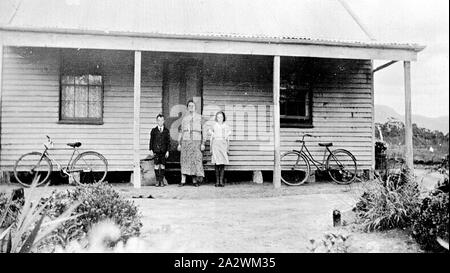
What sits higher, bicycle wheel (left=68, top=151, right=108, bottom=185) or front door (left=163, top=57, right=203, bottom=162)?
front door (left=163, top=57, right=203, bottom=162)

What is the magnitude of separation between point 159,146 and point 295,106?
3886 mm

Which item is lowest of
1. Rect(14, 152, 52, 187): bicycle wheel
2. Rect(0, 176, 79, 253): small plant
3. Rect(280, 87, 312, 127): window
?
Rect(0, 176, 79, 253): small plant

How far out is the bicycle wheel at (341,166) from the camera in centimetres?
1058

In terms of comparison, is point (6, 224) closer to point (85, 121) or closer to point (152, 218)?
point (152, 218)

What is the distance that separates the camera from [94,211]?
501 centimetres

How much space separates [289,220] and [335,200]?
190 cm

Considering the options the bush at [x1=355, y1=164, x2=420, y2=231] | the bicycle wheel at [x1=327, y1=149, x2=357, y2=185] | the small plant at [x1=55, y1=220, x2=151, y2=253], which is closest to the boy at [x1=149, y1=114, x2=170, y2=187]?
the bicycle wheel at [x1=327, y1=149, x2=357, y2=185]

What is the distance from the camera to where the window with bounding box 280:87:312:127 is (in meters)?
11.1

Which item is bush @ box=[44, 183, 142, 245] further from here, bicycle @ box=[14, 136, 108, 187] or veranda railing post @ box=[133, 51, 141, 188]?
bicycle @ box=[14, 136, 108, 187]

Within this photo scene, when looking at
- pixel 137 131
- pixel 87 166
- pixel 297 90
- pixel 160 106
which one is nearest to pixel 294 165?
pixel 297 90

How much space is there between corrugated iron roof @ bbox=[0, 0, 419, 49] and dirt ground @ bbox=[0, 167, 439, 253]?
3.21 m

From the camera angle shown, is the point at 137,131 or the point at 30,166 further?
the point at 30,166

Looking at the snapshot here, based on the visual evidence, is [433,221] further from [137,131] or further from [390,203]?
[137,131]
